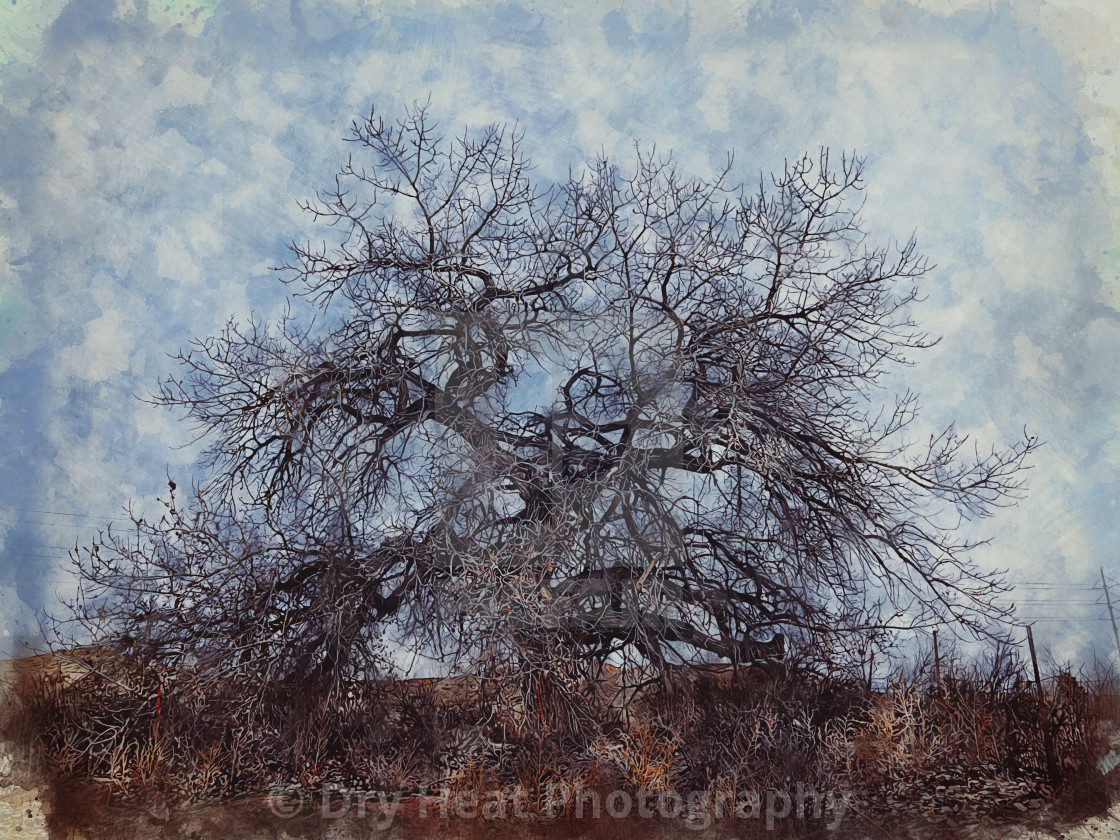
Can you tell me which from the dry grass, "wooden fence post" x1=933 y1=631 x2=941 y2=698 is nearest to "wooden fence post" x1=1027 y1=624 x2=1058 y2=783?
the dry grass

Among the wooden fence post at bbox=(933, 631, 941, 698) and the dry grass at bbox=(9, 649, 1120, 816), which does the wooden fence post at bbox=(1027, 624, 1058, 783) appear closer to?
the dry grass at bbox=(9, 649, 1120, 816)

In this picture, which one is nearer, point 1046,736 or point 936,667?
point 1046,736

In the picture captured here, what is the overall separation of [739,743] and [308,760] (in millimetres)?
3812

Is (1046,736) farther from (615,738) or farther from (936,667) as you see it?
(615,738)

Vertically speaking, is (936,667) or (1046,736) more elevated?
(936,667)

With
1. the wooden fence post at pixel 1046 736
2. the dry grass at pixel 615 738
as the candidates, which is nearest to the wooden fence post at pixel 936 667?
the dry grass at pixel 615 738

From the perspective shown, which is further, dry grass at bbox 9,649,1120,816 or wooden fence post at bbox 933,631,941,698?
wooden fence post at bbox 933,631,941,698

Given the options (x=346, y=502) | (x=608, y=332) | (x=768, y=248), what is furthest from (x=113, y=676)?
(x=768, y=248)

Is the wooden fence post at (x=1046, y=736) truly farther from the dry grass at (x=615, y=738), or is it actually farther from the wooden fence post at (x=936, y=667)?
the wooden fence post at (x=936, y=667)

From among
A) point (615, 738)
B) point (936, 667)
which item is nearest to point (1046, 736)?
point (936, 667)

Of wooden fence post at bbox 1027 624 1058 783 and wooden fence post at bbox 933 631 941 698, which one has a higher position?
wooden fence post at bbox 933 631 941 698

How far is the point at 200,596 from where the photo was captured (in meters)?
7.88

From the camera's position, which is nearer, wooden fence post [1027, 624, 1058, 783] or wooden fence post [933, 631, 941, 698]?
wooden fence post [1027, 624, 1058, 783]

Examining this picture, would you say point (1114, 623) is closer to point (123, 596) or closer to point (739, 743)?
point (739, 743)
